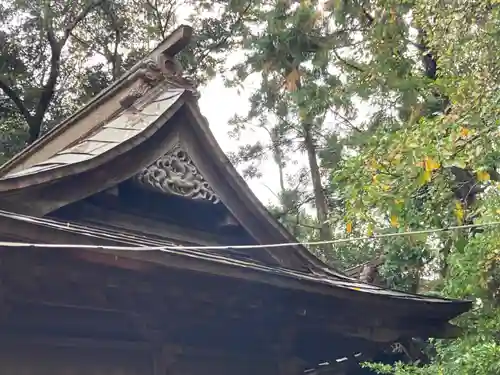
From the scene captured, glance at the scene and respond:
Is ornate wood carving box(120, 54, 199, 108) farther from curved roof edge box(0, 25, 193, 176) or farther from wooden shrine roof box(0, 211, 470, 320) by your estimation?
wooden shrine roof box(0, 211, 470, 320)

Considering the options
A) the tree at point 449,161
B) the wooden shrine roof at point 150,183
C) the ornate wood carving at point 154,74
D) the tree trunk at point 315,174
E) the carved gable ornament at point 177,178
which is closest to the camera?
the wooden shrine roof at point 150,183

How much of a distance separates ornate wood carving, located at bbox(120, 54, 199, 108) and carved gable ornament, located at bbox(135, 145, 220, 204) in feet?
2.38

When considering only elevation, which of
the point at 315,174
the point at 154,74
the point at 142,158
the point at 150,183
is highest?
the point at 315,174

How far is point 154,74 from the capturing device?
4.62 meters

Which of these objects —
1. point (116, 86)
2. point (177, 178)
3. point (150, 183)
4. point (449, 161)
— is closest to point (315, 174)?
point (116, 86)

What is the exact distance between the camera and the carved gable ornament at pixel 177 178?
3865mm

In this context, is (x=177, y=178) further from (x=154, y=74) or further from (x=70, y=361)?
(x=70, y=361)

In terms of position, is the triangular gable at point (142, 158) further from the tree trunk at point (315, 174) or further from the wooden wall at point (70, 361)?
the tree trunk at point (315, 174)

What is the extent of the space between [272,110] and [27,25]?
5786mm

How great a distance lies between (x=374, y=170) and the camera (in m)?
4.91

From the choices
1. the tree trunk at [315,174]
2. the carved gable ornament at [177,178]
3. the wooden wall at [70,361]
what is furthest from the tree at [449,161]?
the tree trunk at [315,174]

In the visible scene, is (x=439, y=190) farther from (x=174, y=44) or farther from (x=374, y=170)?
(x=174, y=44)

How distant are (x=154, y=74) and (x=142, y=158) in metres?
1.02

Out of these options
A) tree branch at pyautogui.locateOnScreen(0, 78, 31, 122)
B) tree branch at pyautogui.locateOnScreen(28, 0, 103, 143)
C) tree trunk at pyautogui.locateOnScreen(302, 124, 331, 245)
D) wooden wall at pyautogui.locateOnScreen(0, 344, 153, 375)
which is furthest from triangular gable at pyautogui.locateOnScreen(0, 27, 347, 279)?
tree trunk at pyautogui.locateOnScreen(302, 124, 331, 245)
